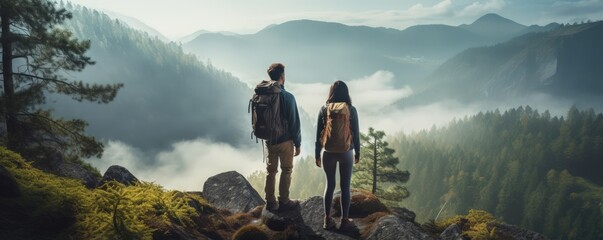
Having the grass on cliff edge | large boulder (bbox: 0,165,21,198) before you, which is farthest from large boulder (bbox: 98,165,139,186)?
large boulder (bbox: 0,165,21,198)

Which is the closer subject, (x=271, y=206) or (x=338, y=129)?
(x=338, y=129)

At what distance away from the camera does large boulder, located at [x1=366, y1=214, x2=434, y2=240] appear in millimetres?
6739

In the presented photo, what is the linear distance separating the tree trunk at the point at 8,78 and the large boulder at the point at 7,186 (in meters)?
8.72

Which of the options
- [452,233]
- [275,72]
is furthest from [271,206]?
[452,233]

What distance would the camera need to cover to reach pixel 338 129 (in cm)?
749

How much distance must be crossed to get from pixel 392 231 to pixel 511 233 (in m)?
2.83

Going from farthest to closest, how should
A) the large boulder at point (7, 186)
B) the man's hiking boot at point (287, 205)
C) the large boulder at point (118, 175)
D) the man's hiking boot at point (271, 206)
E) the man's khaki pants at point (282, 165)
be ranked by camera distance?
the large boulder at point (118, 175), the man's hiking boot at point (287, 205), the man's hiking boot at point (271, 206), the man's khaki pants at point (282, 165), the large boulder at point (7, 186)

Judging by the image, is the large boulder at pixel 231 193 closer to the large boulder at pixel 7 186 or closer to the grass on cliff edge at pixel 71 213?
the grass on cliff edge at pixel 71 213

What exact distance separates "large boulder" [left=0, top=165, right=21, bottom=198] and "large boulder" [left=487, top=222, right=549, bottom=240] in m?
7.82

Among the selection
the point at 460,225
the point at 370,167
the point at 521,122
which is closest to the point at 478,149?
the point at 521,122

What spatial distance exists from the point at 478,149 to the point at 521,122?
104 feet

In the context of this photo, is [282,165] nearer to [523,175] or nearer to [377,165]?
[377,165]

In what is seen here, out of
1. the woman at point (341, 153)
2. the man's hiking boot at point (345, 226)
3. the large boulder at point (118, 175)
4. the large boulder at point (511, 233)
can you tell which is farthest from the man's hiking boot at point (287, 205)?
the large boulder at point (511, 233)

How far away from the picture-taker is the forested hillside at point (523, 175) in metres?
132
